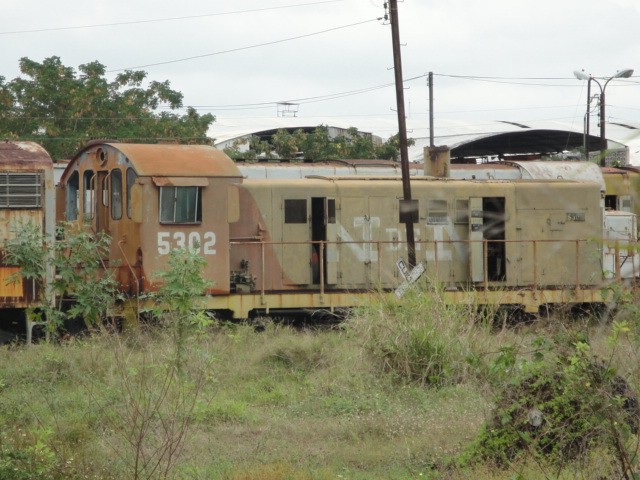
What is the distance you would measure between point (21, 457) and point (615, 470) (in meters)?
4.18

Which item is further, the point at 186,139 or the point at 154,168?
Answer: the point at 186,139

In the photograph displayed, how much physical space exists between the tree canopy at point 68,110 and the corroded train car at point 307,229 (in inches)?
657

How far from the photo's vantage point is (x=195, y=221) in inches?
600

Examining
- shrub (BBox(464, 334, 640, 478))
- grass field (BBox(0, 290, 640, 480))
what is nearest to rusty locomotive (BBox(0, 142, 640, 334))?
grass field (BBox(0, 290, 640, 480))

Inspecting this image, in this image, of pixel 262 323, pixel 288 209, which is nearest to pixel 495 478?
pixel 262 323

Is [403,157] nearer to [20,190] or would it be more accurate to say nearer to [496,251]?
[496,251]

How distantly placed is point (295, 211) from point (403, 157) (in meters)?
2.14

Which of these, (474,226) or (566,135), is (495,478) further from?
(566,135)

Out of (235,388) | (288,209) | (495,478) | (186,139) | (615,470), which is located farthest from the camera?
(186,139)

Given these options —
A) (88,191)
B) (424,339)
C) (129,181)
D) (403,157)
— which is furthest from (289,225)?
(424,339)

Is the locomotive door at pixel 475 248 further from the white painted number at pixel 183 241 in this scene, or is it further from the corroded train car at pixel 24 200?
the corroded train car at pixel 24 200

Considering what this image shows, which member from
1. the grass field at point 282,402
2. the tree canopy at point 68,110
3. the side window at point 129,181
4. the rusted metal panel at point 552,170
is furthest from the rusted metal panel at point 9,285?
the tree canopy at point 68,110

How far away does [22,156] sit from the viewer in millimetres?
14383

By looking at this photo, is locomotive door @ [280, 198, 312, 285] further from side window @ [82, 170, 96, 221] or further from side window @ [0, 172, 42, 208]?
side window @ [0, 172, 42, 208]
